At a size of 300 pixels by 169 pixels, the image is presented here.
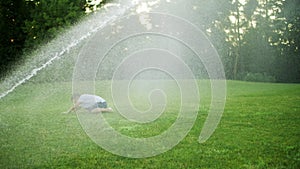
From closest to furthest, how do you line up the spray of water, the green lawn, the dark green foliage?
the green lawn, the spray of water, the dark green foliage

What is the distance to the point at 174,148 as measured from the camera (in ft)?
22.3

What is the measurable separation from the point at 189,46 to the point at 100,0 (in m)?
9.10

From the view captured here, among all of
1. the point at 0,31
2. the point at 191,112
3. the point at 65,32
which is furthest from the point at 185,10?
the point at 191,112

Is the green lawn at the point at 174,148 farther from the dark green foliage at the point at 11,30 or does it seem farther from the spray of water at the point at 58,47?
the dark green foliage at the point at 11,30

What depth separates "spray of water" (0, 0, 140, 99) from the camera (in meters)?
21.6

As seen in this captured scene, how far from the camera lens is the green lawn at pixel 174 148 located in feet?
19.5

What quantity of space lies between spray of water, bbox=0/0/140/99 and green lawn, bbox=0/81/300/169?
942 centimetres

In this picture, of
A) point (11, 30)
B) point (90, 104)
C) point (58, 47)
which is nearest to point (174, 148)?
point (90, 104)

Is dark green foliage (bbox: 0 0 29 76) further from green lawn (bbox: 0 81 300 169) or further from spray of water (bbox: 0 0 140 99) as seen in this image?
green lawn (bbox: 0 81 300 169)

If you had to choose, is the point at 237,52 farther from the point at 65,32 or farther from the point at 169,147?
the point at 169,147

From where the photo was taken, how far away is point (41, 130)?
8.64m

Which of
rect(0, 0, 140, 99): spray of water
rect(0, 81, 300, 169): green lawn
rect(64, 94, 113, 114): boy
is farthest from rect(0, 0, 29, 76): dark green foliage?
rect(64, 94, 113, 114): boy

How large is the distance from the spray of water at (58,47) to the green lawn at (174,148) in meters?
9.42

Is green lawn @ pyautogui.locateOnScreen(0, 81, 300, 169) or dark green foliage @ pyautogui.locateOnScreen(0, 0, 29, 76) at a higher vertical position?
dark green foliage @ pyautogui.locateOnScreen(0, 0, 29, 76)
